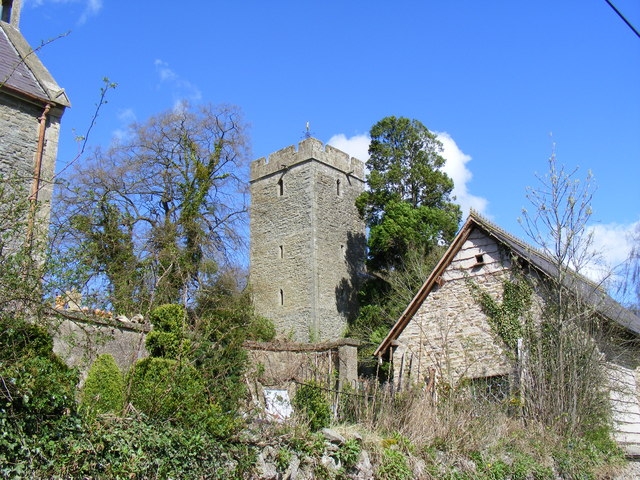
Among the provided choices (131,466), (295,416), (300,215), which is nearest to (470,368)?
(295,416)

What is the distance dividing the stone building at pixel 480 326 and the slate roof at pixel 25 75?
8.57 meters

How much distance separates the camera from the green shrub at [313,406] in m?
7.66

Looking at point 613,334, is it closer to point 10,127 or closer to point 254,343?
point 254,343

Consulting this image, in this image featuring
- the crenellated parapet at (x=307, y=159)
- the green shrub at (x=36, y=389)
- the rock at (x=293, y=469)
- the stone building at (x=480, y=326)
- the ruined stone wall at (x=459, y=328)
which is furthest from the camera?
the crenellated parapet at (x=307, y=159)

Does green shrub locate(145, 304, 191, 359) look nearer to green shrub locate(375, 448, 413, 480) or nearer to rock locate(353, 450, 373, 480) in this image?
rock locate(353, 450, 373, 480)

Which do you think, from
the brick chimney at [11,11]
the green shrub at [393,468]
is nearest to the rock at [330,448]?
the green shrub at [393,468]

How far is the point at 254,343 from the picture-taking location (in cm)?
1463

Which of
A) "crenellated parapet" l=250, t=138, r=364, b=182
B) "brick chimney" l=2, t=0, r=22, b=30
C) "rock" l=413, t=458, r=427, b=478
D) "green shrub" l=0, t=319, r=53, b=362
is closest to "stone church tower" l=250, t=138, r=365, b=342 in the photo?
"crenellated parapet" l=250, t=138, r=364, b=182

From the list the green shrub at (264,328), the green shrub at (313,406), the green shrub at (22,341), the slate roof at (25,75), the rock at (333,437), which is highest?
the slate roof at (25,75)

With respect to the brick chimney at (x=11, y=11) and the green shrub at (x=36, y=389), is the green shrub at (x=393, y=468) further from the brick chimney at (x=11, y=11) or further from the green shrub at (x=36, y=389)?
the brick chimney at (x=11, y=11)

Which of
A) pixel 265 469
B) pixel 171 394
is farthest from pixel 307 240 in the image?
pixel 171 394

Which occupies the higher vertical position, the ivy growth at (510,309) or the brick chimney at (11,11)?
the brick chimney at (11,11)

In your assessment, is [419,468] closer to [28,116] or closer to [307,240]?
[28,116]

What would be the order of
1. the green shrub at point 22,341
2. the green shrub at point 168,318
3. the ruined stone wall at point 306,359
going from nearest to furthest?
the green shrub at point 22,341 < the green shrub at point 168,318 < the ruined stone wall at point 306,359
